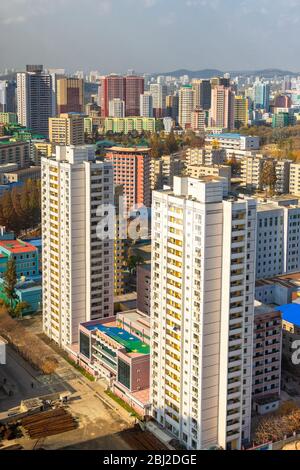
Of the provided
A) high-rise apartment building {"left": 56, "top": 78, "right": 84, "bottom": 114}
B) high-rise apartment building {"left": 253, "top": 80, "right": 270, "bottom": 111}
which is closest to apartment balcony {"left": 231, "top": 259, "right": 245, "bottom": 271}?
high-rise apartment building {"left": 56, "top": 78, "right": 84, "bottom": 114}

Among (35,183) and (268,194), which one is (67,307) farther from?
(268,194)

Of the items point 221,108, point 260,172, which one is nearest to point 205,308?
point 260,172

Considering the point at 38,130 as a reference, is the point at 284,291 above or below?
below

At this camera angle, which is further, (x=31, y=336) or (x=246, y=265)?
(x=31, y=336)

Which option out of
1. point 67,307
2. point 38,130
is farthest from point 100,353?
point 38,130

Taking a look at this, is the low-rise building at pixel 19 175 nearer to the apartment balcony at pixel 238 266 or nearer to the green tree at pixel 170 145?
the green tree at pixel 170 145

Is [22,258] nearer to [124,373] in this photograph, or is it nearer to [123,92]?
[124,373]

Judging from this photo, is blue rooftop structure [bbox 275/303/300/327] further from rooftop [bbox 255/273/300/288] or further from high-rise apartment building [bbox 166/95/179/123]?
high-rise apartment building [bbox 166/95/179/123]
